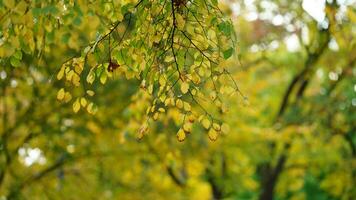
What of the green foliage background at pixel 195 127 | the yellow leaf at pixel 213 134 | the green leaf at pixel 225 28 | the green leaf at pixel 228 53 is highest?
the green foliage background at pixel 195 127

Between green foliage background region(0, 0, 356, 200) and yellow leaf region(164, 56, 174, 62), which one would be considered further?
green foliage background region(0, 0, 356, 200)

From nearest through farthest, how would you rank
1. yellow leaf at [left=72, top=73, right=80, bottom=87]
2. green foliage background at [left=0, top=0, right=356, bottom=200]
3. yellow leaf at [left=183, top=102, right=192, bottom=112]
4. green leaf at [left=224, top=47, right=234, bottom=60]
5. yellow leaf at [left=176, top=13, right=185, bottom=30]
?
1. green leaf at [left=224, top=47, right=234, bottom=60]
2. yellow leaf at [left=176, top=13, right=185, bottom=30]
3. yellow leaf at [left=72, top=73, right=80, bottom=87]
4. yellow leaf at [left=183, top=102, right=192, bottom=112]
5. green foliage background at [left=0, top=0, right=356, bottom=200]

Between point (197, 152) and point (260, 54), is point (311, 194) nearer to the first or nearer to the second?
point (260, 54)

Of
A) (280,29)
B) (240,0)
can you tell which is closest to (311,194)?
(280,29)

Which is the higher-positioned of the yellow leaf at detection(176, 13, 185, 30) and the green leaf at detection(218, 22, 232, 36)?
the yellow leaf at detection(176, 13, 185, 30)

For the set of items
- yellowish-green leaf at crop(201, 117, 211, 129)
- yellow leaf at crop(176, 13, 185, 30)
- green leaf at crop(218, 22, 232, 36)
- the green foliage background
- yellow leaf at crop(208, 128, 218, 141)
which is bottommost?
yellow leaf at crop(208, 128, 218, 141)

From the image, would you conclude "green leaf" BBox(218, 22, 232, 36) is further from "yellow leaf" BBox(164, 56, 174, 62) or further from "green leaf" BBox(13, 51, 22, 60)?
"green leaf" BBox(13, 51, 22, 60)

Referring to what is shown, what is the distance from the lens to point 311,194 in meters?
21.5

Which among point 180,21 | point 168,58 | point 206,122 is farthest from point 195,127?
point 180,21

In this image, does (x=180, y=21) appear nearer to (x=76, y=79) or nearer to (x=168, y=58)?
(x=168, y=58)

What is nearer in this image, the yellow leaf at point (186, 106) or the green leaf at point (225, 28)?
the green leaf at point (225, 28)

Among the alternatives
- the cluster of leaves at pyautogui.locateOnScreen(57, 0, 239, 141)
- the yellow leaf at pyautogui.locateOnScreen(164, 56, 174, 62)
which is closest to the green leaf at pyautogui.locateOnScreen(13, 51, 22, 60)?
the cluster of leaves at pyautogui.locateOnScreen(57, 0, 239, 141)

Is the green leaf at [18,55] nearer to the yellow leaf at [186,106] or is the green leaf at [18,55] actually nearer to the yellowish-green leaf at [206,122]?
the yellow leaf at [186,106]

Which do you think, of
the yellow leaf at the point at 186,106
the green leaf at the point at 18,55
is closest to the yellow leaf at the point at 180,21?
the yellow leaf at the point at 186,106
